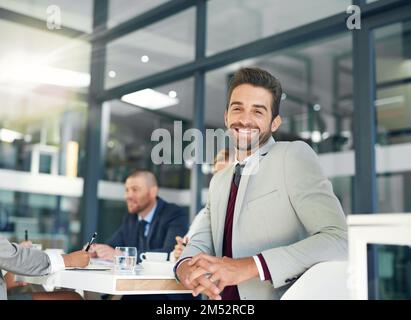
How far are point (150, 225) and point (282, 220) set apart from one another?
1440mm

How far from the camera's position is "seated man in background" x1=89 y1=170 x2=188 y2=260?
2.70 metres

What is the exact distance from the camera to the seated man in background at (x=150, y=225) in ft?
8.87

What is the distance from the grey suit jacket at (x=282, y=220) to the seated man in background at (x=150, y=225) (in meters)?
1.14

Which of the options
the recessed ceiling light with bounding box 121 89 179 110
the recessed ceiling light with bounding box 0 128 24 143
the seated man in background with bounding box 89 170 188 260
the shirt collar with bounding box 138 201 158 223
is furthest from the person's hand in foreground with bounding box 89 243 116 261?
the recessed ceiling light with bounding box 0 128 24 143

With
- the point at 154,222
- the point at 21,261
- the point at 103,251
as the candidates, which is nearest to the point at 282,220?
the point at 21,261

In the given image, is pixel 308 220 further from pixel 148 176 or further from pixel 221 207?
pixel 148 176

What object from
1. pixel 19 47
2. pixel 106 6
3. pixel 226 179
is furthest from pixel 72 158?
pixel 226 179

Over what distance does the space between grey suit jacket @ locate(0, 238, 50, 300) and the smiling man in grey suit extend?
51 cm

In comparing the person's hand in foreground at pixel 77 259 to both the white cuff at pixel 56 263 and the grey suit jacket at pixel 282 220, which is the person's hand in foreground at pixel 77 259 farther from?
the grey suit jacket at pixel 282 220

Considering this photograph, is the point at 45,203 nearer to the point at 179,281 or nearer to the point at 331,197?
the point at 179,281

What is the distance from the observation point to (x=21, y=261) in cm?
164

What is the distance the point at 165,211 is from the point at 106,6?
194cm

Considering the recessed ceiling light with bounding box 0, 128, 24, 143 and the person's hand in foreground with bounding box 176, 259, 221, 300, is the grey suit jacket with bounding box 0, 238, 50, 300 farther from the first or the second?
the recessed ceiling light with bounding box 0, 128, 24, 143

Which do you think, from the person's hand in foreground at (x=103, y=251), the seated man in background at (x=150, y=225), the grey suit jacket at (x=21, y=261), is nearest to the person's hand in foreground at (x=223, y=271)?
the grey suit jacket at (x=21, y=261)
